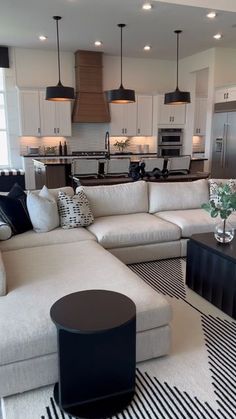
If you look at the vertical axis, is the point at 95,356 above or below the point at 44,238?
below

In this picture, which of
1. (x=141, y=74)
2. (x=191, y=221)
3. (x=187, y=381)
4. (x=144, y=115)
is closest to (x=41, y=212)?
(x=191, y=221)

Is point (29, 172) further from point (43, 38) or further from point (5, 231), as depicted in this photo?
point (5, 231)

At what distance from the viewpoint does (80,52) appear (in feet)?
26.1

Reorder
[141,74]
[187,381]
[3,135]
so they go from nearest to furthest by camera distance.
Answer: [187,381]
[3,135]
[141,74]

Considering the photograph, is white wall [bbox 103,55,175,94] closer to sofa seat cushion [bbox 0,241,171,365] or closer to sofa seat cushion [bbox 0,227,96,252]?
sofa seat cushion [bbox 0,227,96,252]

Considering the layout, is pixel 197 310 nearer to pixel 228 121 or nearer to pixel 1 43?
pixel 228 121

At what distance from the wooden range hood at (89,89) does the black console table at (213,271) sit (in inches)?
229

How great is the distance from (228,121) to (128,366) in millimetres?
6494

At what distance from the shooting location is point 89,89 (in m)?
8.25

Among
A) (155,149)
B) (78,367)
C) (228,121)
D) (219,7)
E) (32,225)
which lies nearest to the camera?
(78,367)

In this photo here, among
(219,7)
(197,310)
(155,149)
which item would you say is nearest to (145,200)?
(197,310)

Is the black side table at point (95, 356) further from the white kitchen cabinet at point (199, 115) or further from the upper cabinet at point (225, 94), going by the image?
the white kitchen cabinet at point (199, 115)

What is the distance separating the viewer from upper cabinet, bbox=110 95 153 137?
8.65m

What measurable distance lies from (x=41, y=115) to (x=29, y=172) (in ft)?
4.43
